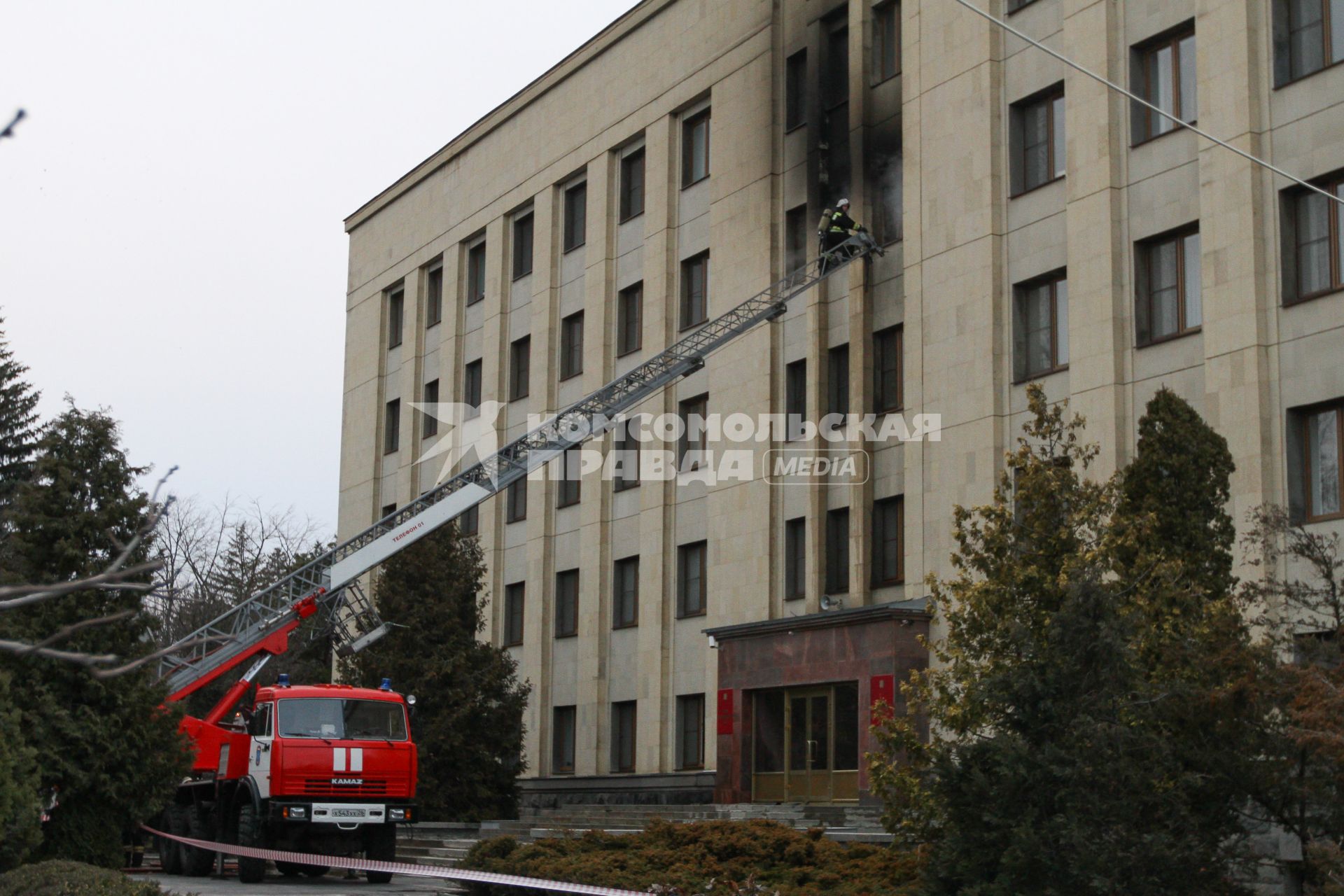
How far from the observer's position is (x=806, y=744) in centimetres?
2947

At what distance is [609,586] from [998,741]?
82.9 feet

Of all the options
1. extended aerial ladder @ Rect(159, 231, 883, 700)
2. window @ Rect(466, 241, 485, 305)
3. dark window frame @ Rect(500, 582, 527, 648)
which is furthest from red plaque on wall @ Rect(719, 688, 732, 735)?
window @ Rect(466, 241, 485, 305)

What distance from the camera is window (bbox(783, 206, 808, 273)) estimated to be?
32844 millimetres

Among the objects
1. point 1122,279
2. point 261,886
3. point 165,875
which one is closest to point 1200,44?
point 1122,279

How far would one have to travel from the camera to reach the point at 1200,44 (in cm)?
2492

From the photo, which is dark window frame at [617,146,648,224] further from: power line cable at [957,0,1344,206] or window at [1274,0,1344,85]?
window at [1274,0,1344,85]

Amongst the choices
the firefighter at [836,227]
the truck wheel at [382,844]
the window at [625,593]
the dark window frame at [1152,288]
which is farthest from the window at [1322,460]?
the window at [625,593]

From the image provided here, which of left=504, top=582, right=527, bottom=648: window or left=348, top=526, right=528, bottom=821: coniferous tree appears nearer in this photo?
left=348, top=526, right=528, bottom=821: coniferous tree

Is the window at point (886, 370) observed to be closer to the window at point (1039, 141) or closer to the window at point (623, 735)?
the window at point (1039, 141)

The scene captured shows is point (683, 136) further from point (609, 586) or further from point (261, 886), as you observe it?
point (261, 886)

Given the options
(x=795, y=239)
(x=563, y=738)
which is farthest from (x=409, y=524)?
(x=563, y=738)

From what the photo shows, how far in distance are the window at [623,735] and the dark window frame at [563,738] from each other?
148 cm

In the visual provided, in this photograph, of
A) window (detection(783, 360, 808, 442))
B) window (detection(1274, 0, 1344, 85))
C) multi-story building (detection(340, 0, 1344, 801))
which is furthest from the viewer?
window (detection(783, 360, 808, 442))

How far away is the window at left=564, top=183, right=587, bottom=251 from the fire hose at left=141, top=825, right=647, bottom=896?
63.6 feet
